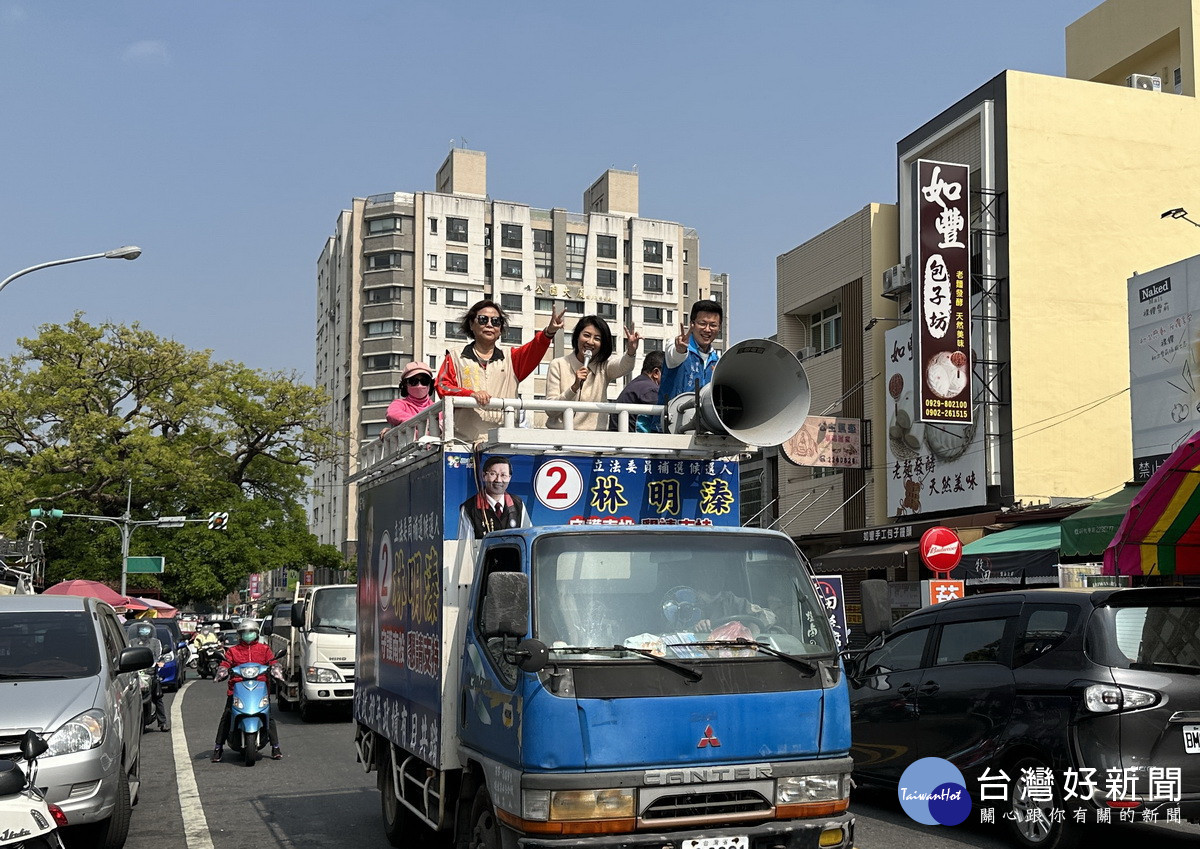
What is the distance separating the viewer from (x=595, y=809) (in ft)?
17.9

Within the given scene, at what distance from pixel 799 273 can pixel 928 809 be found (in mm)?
28351

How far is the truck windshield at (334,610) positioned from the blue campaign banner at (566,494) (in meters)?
12.9

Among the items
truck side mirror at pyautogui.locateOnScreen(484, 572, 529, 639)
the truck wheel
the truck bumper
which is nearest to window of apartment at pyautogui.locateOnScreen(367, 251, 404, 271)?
the truck wheel

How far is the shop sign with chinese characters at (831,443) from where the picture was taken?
31.9 metres

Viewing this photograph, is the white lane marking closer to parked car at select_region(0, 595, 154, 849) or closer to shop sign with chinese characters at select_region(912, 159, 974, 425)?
parked car at select_region(0, 595, 154, 849)

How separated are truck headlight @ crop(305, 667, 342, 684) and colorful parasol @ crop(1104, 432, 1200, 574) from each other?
38.6 ft

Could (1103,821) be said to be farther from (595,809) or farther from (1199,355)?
(1199,355)

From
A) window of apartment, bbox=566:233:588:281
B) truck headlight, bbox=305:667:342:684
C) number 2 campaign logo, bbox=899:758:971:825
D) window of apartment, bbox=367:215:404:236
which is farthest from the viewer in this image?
window of apartment, bbox=566:233:588:281

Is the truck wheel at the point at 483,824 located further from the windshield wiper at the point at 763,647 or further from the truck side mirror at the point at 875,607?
the truck side mirror at the point at 875,607

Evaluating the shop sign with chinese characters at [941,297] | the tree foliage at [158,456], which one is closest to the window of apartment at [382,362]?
the tree foliage at [158,456]

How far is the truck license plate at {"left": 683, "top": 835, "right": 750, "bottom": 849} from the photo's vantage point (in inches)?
216

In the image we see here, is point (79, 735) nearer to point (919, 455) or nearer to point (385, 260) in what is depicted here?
point (919, 455)

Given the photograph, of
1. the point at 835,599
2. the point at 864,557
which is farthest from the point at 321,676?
the point at 864,557

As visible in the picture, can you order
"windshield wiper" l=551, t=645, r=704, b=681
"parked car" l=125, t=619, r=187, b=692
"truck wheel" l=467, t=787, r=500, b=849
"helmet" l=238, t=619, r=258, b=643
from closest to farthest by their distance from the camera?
"windshield wiper" l=551, t=645, r=704, b=681 → "truck wheel" l=467, t=787, r=500, b=849 → "helmet" l=238, t=619, r=258, b=643 → "parked car" l=125, t=619, r=187, b=692
